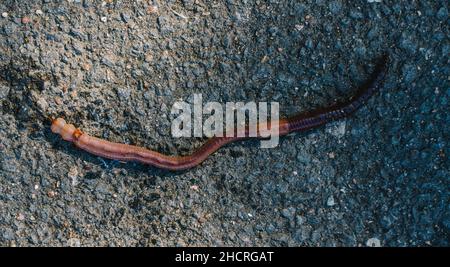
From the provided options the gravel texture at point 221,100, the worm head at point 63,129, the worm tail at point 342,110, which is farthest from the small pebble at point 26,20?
the worm tail at point 342,110

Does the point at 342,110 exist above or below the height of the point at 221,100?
below

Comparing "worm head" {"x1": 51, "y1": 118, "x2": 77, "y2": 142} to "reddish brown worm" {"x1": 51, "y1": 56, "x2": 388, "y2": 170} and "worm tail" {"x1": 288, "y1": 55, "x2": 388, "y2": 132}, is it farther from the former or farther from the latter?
"worm tail" {"x1": 288, "y1": 55, "x2": 388, "y2": 132}

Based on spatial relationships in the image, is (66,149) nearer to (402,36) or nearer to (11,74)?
(11,74)

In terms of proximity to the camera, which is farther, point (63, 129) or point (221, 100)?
point (221, 100)

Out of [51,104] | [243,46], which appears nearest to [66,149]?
[51,104]

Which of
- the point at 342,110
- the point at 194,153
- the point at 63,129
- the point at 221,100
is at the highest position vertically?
the point at 221,100

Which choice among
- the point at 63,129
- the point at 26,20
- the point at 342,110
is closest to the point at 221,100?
the point at 342,110

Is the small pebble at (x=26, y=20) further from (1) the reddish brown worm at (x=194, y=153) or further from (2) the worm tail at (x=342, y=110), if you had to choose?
(2) the worm tail at (x=342, y=110)

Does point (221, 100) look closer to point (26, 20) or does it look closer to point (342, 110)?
point (342, 110)
